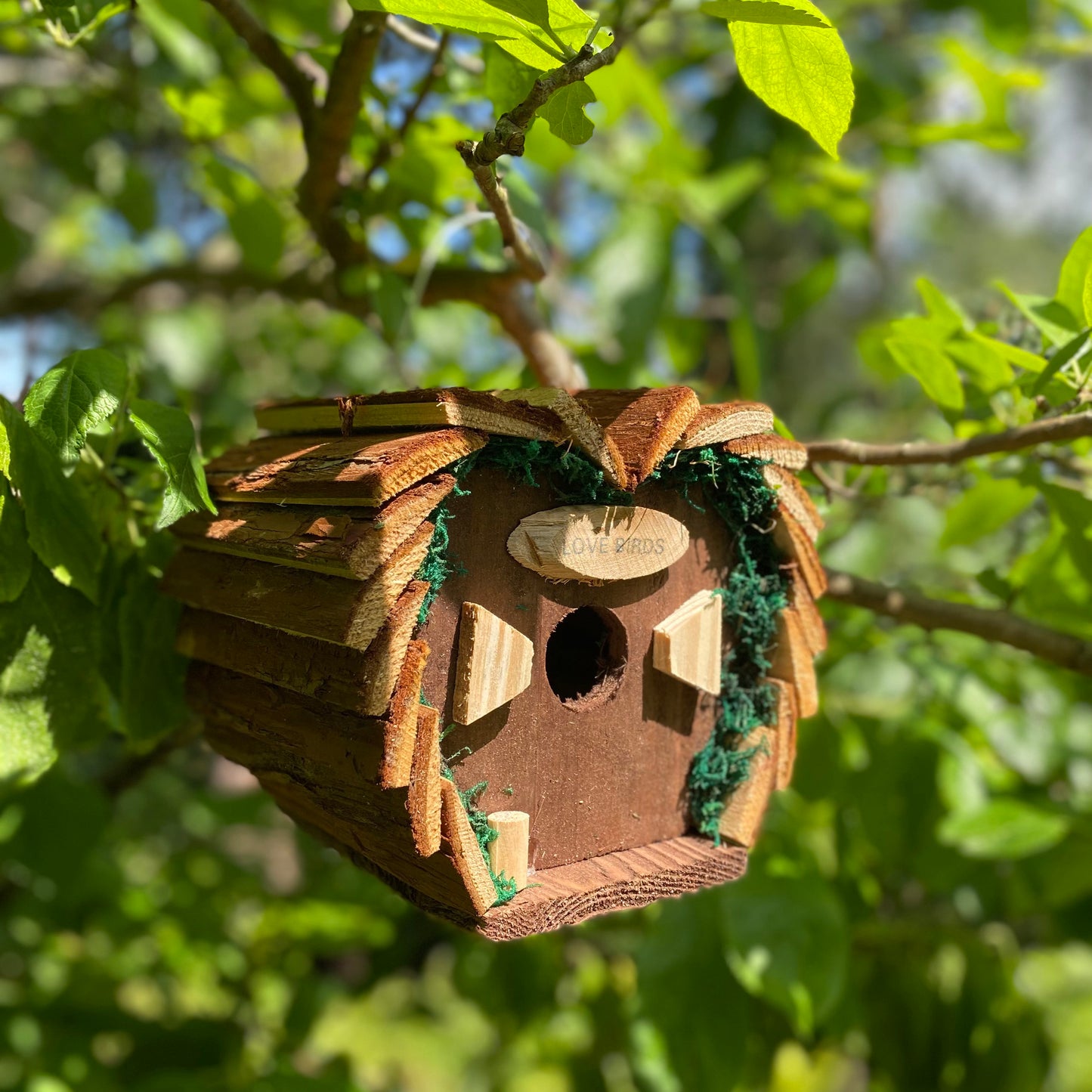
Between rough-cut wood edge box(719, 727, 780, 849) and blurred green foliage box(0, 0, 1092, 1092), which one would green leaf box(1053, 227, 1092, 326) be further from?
rough-cut wood edge box(719, 727, 780, 849)

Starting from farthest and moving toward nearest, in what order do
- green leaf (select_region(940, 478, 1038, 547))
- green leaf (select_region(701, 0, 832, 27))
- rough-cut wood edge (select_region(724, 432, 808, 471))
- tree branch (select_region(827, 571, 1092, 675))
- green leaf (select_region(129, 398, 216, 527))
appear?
green leaf (select_region(940, 478, 1038, 547))
tree branch (select_region(827, 571, 1092, 675))
rough-cut wood edge (select_region(724, 432, 808, 471))
green leaf (select_region(129, 398, 216, 527))
green leaf (select_region(701, 0, 832, 27))

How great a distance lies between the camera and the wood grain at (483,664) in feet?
2.15

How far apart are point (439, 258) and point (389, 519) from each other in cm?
69

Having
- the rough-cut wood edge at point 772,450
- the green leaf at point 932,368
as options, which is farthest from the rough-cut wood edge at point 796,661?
the green leaf at point 932,368

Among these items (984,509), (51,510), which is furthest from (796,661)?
(51,510)

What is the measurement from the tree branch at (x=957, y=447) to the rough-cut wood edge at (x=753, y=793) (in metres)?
0.25

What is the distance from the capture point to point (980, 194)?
8562mm

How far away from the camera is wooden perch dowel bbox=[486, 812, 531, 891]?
686 millimetres

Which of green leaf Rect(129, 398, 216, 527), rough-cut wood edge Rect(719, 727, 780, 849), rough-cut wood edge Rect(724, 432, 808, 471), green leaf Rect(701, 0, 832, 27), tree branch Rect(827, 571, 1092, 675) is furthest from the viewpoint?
tree branch Rect(827, 571, 1092, 675)

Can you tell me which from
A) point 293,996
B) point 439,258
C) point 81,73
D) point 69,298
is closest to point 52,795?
point 293,996

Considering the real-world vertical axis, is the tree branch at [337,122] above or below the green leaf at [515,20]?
below

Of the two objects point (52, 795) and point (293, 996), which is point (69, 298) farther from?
point (293, 996)

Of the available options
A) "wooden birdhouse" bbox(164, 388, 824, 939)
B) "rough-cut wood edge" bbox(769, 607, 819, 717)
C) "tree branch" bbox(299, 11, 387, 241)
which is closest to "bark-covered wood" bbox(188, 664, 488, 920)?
"wooden birdhouse" bbox(164, 388, 824, 939)

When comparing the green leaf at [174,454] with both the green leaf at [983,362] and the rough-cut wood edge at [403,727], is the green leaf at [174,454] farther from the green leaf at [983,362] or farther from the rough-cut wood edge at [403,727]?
the green leaf at [983,362]
